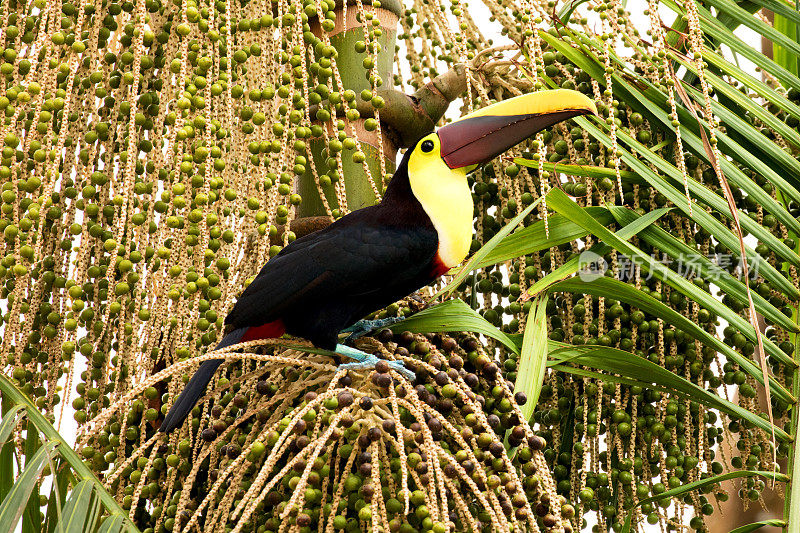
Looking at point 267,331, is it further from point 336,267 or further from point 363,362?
point 363,362

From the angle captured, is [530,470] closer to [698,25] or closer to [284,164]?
[284,164]

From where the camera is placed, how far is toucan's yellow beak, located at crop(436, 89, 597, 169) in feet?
5.61

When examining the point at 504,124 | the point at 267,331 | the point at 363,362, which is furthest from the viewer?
the point at 267,331

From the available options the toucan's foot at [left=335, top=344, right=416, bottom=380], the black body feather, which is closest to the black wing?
the black body feather

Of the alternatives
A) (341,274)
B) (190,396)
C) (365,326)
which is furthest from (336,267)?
(190,396)

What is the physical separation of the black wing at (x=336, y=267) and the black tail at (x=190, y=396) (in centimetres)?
14

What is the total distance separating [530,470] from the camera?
61.9 inches

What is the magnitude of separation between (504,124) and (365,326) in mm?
481

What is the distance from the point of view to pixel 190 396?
1626 mm

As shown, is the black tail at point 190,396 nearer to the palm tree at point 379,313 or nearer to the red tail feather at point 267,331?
the palm tree at point 379,313

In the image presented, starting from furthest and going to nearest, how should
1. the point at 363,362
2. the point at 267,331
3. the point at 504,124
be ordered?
the point at 267,331 → the point at 504,124 → the point at 363,362

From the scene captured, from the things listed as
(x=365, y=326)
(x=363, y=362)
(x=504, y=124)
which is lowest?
(x=363, y=362)

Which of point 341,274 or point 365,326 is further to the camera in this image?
point 365,326

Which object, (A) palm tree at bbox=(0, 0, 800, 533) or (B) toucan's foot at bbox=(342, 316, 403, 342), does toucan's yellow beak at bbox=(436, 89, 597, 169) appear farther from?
(B) toucan's foot at bbox=(342, 316, 403, 342)
